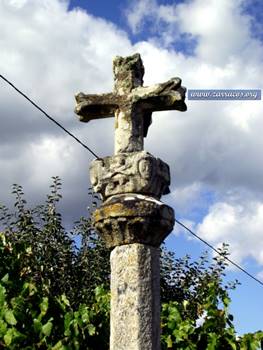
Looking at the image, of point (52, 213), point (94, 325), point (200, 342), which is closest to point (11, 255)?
point (94, 325)

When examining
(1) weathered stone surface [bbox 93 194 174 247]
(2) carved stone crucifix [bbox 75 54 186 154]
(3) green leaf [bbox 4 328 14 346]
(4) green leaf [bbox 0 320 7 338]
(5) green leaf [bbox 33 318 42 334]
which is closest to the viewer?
(1) weathered stone surface [bbox 93 194 174 247]


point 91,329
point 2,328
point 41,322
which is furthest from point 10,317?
point 91,329

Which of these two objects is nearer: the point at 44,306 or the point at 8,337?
the point at 8,337

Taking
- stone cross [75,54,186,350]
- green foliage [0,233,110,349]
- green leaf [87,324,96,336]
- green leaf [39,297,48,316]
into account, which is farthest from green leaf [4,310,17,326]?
stone cross [75,54,186,350]

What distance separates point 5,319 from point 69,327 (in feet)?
2.00

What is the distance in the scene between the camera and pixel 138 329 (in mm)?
4566

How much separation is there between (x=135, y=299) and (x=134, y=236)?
404 mm

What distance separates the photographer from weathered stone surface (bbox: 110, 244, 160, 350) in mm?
4578

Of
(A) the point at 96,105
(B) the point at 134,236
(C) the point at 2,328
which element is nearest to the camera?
(B) the point at 134,236

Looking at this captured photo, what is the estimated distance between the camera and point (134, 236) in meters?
4.76

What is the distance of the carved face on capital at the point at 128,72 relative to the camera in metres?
5.20

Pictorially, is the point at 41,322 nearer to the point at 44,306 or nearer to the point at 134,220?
the point at 44,306

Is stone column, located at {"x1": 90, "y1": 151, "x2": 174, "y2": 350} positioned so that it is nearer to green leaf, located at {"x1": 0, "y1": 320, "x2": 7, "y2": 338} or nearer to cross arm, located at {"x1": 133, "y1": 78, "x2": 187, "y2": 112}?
cross arm, located at {"x1": 133, "y1": 78, "x2": 187, "y2": 112}

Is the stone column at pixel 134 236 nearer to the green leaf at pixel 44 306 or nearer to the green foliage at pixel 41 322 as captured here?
the green foliage at pixel 41 322
